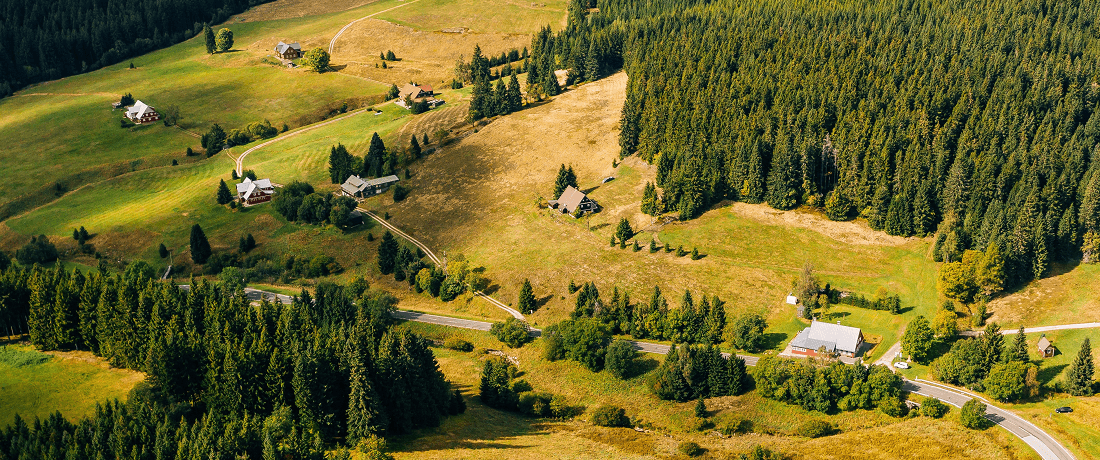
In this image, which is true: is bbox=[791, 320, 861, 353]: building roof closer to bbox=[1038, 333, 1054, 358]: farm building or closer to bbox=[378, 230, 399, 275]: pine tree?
bbox=[1038, 333, 1054, 358]: farm building

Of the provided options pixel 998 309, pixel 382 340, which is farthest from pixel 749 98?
pixel 382 340

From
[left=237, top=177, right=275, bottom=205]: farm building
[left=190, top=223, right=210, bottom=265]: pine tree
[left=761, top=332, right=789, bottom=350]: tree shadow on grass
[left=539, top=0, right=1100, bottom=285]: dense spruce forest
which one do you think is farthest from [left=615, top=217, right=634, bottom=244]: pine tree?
[left=190, top=223, right=210, bottom=265]: pine tree

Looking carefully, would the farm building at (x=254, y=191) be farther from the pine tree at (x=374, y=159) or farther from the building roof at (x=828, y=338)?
the building roof at (x=828, y=338)

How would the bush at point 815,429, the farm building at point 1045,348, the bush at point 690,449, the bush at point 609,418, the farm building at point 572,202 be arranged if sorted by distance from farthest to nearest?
the farm building at point 572,202, the farm building at point 1045,348, the bush at point 609,418, the bush at point 815,429, the bush at point 690,449

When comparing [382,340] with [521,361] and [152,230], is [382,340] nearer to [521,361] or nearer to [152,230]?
[521,361]

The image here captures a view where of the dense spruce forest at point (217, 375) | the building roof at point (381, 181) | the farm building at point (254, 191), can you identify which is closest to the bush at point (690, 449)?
the dense spruce forest at point (217, 375)

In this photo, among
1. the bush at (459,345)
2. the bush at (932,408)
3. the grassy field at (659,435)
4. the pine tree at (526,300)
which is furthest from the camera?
the pine tree at (526,300)

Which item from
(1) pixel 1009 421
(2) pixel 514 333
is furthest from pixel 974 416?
(2) pixel 514 333
